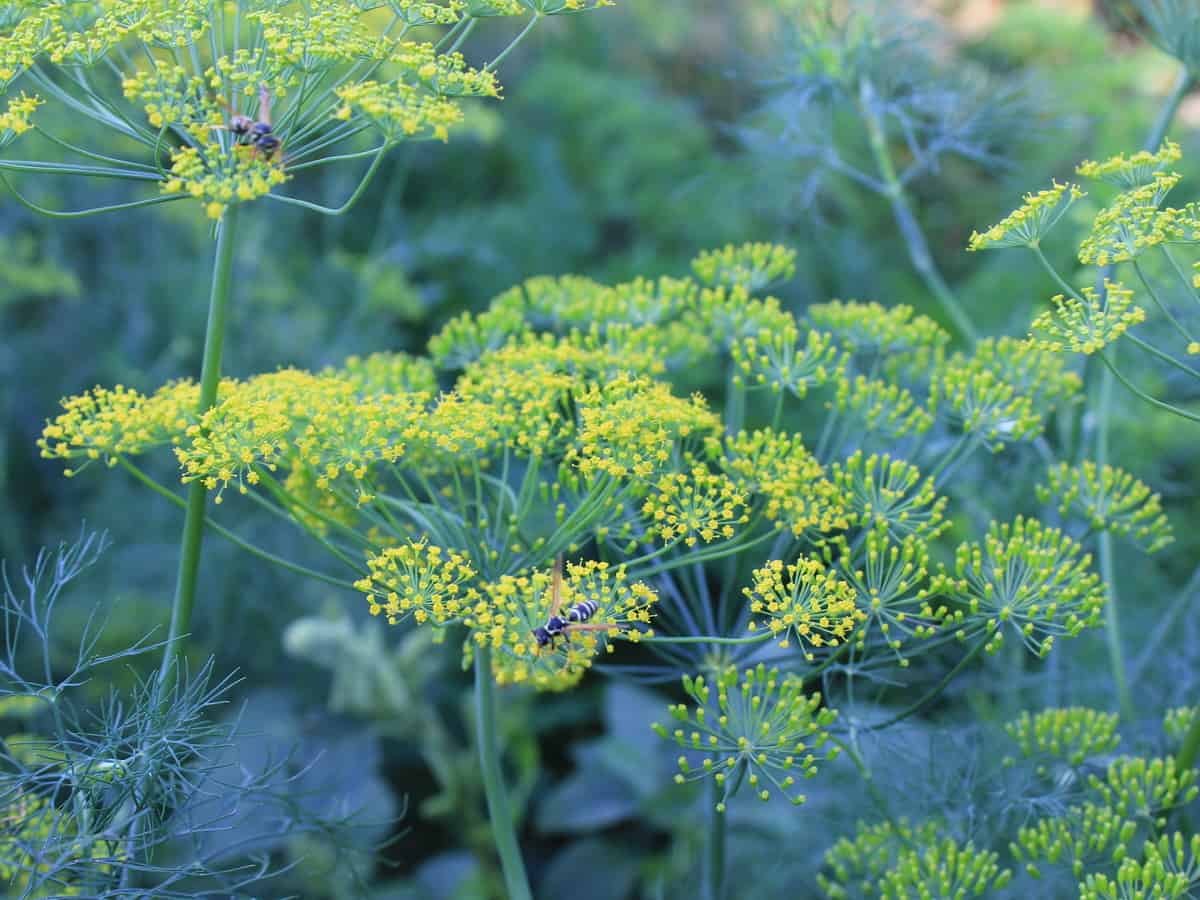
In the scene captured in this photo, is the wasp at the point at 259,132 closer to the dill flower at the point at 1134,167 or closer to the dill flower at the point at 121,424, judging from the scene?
the dill flower at the point at 121,424

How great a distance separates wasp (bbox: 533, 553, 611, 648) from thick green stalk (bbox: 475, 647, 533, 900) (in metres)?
0.24

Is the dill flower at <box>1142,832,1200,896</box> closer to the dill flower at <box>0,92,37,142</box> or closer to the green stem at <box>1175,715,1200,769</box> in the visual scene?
the green stem at <box>1175,715,1200,769</box>

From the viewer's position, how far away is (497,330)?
6.73ft

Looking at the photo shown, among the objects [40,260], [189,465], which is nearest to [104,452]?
[189,465]

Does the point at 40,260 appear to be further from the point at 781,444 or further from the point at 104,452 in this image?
the point at 781,444

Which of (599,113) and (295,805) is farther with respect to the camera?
(599,113)

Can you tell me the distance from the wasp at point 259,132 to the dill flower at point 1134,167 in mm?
1173

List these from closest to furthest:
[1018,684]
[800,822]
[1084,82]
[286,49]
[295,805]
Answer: [286,49] → [295,805] → [1018,684] → [800,822] → [1084,82]

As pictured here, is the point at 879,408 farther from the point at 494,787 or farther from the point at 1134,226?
the point at 494,787

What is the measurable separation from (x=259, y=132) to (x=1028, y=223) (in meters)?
1.14

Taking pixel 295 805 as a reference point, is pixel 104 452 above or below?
above

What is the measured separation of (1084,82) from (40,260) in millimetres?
5405

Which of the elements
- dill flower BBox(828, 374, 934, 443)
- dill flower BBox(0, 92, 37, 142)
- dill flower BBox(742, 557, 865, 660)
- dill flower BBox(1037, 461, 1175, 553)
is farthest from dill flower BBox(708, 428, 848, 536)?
dill flower BBox(0, 92, 37, 142)

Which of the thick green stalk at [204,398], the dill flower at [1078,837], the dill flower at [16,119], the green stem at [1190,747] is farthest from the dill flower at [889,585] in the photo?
the dill flower at [16,119]
